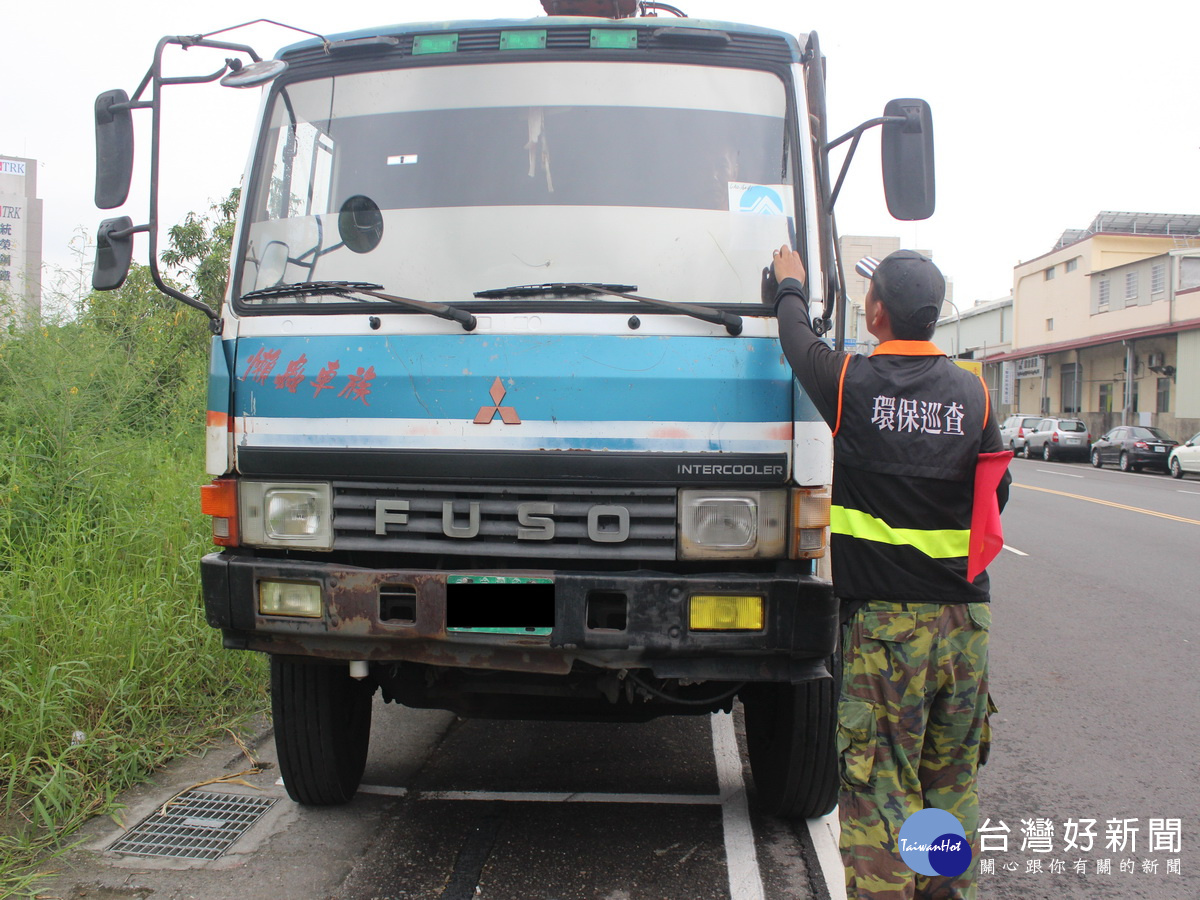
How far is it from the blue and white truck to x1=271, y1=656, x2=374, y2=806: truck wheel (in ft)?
0.04

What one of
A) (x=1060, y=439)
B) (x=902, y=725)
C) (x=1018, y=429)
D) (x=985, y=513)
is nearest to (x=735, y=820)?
(x=902, y=725)

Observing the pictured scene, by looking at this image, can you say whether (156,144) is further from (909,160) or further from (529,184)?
(909,160)

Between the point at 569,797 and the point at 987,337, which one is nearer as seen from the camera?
the point at 569,797

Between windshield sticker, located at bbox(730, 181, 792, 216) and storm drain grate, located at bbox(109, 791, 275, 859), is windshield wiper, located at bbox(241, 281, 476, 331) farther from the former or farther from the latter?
storm drain grate, located at bbox(109, 791, 275, 859)

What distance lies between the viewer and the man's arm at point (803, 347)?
2.56 meters

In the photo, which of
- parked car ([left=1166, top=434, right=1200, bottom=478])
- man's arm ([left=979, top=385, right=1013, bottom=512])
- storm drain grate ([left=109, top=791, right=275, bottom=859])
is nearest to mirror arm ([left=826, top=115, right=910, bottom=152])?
man's arm ([left=979, top=385, right=1013, bottom=512])

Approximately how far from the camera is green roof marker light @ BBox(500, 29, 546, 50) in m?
3.26

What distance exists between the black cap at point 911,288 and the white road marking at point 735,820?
1.83 metres

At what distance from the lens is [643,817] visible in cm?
356

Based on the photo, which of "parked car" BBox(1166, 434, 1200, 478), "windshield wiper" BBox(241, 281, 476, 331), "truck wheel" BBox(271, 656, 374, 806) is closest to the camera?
"windshield wiper" BBox(241, 281, 476, 331)

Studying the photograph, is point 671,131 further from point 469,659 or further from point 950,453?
point 469,659

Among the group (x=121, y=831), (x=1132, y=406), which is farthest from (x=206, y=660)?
(x=1132, y=406)

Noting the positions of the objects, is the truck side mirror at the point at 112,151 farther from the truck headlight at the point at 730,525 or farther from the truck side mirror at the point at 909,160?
the truck side mirror at the point at 909,160

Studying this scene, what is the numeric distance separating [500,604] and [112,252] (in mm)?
1755
